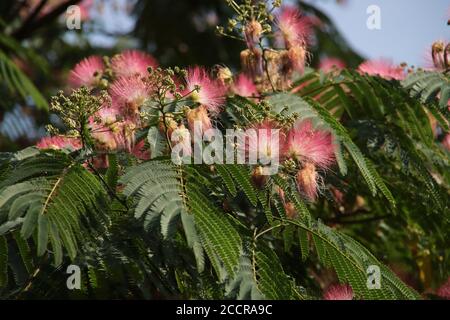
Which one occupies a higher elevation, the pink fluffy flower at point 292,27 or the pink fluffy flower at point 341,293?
the pink fluffy flower at point 292,27

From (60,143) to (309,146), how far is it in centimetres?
87

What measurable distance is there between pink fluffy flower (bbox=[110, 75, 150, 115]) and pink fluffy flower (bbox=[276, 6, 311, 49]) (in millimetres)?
743

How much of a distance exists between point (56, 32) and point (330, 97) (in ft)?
14.3

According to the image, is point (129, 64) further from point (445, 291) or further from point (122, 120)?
point (445, 291)

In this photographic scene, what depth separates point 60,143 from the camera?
3023mm

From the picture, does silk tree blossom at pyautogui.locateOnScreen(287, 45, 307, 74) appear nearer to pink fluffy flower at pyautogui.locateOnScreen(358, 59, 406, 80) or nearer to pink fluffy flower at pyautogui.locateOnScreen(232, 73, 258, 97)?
pink fluffy flower at pyautogui.locateOnScreen(232, 73, 258, 97)

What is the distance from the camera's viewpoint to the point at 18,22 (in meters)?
7.15

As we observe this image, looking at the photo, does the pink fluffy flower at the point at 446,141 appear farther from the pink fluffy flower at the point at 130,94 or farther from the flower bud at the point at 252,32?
the pink fluffy flower at the point at 130,94

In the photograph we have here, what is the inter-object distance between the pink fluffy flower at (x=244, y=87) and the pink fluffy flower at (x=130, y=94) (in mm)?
604

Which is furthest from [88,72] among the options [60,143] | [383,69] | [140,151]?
[383,69]

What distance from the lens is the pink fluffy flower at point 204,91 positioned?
2914 mm

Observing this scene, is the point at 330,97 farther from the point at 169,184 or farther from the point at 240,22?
the point at 169,184

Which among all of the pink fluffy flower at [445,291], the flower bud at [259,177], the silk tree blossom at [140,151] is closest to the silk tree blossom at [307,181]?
the flower bud at [259,177]
